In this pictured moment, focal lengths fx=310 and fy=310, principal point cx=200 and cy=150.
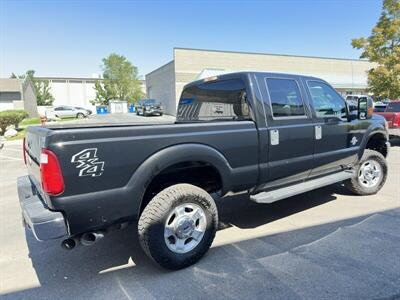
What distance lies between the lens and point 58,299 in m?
2.79

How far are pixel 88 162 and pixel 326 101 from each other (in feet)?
12.0

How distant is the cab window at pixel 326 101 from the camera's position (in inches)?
179

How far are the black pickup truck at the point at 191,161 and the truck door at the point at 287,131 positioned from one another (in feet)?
0.05

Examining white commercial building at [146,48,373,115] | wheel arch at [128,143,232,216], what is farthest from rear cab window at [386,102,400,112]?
white commercial building at [146,48,373,115]

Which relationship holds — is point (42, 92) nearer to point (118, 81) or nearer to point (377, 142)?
point (118, 81)

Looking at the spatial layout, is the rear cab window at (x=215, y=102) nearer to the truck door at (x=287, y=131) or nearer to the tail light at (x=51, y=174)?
the truck door at (x=287, y=131)

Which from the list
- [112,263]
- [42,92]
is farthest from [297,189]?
[42,92]

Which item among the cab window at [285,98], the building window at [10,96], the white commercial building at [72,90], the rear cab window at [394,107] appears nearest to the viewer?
the cab window at [285,98]

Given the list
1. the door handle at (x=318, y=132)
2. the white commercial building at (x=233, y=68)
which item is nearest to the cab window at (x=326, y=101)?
the door handle at (x=318, y=132)

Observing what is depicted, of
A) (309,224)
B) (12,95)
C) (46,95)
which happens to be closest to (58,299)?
(309,224)

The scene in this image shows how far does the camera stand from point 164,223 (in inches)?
121

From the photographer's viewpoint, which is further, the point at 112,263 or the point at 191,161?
the point at 112,263

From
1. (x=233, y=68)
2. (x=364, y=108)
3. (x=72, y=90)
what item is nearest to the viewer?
(x=364, y=108)

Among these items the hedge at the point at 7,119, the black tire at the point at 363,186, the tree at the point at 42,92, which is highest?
the tree at the point at 42,92
